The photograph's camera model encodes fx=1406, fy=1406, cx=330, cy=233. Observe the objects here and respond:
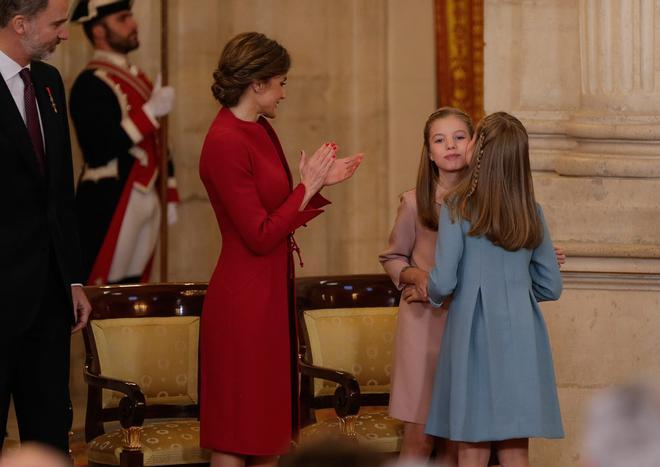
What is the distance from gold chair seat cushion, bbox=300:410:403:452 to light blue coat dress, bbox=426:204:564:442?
0.45 metres

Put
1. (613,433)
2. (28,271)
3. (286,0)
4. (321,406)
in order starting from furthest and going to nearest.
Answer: (286,0), (321,406), (28,271), (613,433)

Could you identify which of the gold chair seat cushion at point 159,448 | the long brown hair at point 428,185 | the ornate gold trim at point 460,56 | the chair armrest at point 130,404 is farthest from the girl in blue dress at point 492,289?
the ornate gold trim at point 460,56

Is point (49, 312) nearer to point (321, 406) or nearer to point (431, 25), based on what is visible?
point (321, 406)

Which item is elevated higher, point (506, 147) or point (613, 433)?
point (506, 147)

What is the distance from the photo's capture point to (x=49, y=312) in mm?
4148

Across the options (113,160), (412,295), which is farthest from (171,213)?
(412,295)

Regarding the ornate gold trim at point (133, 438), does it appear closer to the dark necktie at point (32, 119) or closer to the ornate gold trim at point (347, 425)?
the ornate gold trim at point (347, 425)

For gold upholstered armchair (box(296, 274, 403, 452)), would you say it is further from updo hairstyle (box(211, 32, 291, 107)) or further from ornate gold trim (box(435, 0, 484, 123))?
ornate gold trim (box(435, 0, 484, 123))

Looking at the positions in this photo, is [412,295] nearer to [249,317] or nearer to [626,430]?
[249,317]

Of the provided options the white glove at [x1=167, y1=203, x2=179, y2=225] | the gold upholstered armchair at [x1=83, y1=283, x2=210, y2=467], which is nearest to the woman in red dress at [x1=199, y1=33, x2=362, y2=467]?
the gold upholstered armchair at [x1=83, y1=283, x2=210, y2=467]

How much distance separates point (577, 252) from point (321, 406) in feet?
3.79

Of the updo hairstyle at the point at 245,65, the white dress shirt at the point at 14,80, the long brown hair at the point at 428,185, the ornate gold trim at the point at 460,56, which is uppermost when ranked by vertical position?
the ornate gold trim at the point at 460,56

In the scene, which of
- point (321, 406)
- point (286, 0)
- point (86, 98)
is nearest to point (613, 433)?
point (321, 406)

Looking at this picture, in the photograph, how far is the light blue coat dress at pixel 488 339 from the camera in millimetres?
4496
